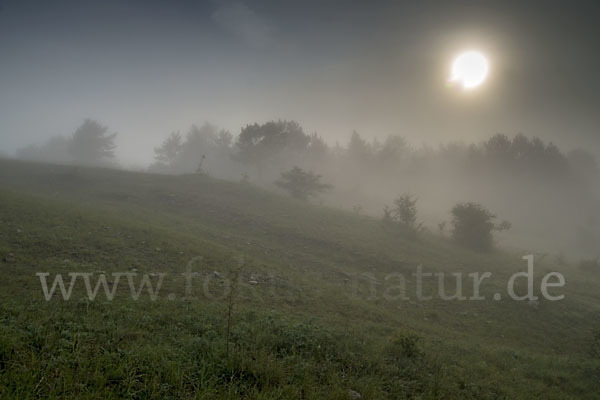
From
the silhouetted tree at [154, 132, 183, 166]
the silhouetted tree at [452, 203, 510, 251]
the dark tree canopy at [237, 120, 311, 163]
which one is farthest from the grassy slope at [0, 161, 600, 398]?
the silhouetted tree at [154, 132, 183, 166]

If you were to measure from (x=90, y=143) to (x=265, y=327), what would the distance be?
85.7 metres

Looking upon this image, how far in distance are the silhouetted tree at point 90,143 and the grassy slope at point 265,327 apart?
67.5 m

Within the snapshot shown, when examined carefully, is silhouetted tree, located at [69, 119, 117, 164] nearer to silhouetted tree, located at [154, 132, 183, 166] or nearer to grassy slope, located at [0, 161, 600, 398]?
silhouetted tree, located at [154, 132, 183, 166]

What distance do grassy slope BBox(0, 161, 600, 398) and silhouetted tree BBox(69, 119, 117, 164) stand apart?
6753 cm

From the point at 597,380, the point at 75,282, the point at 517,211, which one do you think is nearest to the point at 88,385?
the point at 75,282

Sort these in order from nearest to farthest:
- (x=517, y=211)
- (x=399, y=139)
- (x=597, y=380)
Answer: (x=597, y=380)
(x=517, y=211)
(x=399, y=139)

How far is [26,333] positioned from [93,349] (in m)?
1.20

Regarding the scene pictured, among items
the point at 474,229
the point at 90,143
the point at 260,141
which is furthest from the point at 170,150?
the point at 474,229

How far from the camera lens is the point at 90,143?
69.5m

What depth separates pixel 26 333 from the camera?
4.38 metres

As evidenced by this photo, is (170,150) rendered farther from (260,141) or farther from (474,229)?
(474,229)

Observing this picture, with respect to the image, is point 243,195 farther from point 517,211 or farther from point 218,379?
point 517,211

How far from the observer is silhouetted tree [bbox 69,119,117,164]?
69250 mm

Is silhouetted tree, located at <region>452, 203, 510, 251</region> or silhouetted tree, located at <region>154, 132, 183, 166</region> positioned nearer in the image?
silhouetted tree, located at <region>452, 203, 510, 251</region>
